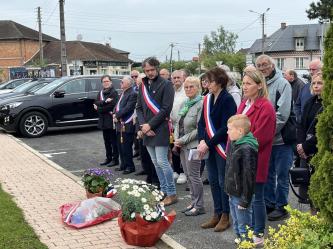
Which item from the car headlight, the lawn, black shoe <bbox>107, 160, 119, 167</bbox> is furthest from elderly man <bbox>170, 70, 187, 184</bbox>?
the car headlight

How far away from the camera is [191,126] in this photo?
623 centimetres

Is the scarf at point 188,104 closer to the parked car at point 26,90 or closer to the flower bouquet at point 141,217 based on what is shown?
the flower bouquet at point 141,217

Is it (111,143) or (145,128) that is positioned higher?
(145,128)

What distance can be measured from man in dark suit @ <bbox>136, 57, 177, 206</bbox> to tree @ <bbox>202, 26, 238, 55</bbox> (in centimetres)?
9951

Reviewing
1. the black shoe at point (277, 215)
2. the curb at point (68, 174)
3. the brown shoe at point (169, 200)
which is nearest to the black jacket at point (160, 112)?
the brown shoe at point (169, 200)

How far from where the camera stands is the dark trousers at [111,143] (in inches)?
383

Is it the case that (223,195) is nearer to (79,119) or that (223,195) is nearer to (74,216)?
(74,216)

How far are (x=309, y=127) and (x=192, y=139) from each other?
1611mm

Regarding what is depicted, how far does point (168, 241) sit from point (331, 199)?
2683 millimetres

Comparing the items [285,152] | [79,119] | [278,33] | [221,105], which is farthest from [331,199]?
[278,33]

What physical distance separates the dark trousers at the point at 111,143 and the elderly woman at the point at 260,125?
5277 mm

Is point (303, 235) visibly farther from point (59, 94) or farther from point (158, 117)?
point (59, 94)

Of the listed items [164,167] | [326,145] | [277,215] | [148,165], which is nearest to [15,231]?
[164,167]

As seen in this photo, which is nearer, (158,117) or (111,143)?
(158,117)
